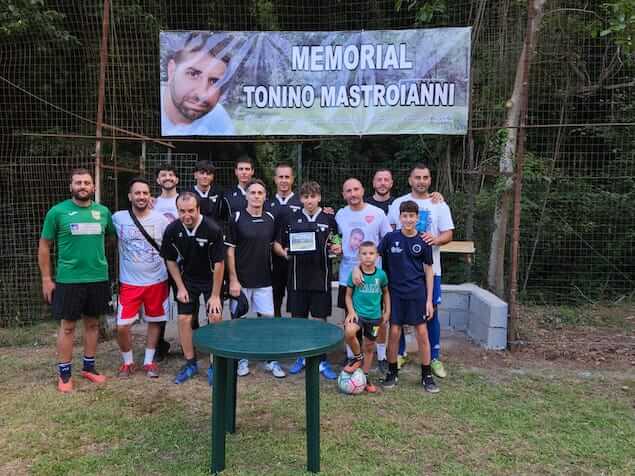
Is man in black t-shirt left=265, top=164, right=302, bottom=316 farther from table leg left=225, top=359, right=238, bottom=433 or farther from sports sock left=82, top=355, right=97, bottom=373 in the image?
sports sock left=82, top=355, right=97, bottom=373

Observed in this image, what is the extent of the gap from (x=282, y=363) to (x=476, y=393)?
1733 millimetres

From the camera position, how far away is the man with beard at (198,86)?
5.72 metres

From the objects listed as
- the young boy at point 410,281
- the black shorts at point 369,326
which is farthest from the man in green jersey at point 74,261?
the young boy at point 410,281

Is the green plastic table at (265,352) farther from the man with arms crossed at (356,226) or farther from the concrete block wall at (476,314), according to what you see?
the concrete block wall at (476,314)

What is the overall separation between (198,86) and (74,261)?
2.54 metres

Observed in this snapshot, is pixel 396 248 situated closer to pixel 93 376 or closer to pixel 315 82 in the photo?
pixel 315 82

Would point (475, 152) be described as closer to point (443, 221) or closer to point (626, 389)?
point (443, 221)

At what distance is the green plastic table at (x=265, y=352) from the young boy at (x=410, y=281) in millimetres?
1115

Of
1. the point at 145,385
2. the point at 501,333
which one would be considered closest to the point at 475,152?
the point at 501,333

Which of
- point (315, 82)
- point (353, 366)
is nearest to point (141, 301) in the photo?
point (353, 366)

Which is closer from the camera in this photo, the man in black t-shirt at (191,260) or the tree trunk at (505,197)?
the man in black t-shirt at (191,260)

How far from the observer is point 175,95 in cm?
578

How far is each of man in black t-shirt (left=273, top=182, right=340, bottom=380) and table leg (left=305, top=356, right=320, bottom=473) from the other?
4.81ft

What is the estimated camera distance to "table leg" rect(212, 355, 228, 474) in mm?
2846
